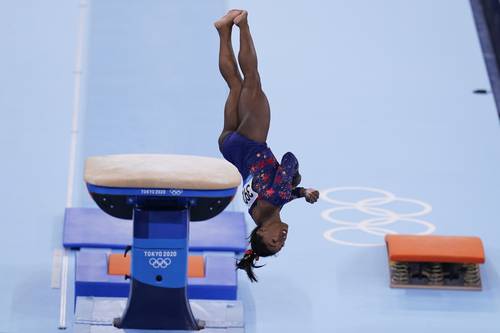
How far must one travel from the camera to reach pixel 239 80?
19.8ft

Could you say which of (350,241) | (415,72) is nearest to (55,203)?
(350,241)

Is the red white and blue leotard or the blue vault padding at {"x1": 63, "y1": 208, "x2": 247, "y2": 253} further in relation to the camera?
the blue vault padding at {"x1": 63, "y1": 208, "x2": 247, "y2": 253}

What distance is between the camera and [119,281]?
6512 mm

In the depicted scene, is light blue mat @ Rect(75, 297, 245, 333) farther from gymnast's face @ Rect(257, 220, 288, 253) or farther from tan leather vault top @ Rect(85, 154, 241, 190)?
tan leather vault top @ Rect(85, 154, 241, 190)

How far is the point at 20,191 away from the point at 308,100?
8.10ft

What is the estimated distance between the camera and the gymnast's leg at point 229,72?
5938mm

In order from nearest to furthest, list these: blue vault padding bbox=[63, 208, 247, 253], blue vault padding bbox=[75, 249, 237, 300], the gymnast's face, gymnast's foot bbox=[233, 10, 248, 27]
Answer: gymnast's foot bbox=[233, 10, 248, 27]
the gymnast's face
blue vault padding bbox=[75, 249, 237, 300]
blue vault padding bbox=[63, 208, 247, 253]

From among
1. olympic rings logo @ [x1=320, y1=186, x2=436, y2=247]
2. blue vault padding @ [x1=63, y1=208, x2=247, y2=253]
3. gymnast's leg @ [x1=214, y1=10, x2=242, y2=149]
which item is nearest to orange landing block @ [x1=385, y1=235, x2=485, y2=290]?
olympic rings logo @ [x1=320, y1=186, x2=436, y2=247]

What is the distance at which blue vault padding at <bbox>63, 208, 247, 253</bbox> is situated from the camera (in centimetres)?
686

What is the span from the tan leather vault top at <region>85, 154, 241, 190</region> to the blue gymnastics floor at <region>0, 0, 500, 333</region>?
100 cm

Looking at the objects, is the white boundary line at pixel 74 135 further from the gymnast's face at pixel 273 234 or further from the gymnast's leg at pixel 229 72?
the gymnast's leg at pixel 229 72

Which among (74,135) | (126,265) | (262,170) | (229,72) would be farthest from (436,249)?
(74,135)

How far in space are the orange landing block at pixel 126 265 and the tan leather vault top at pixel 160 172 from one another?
82 cm

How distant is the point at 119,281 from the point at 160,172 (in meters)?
0.96
